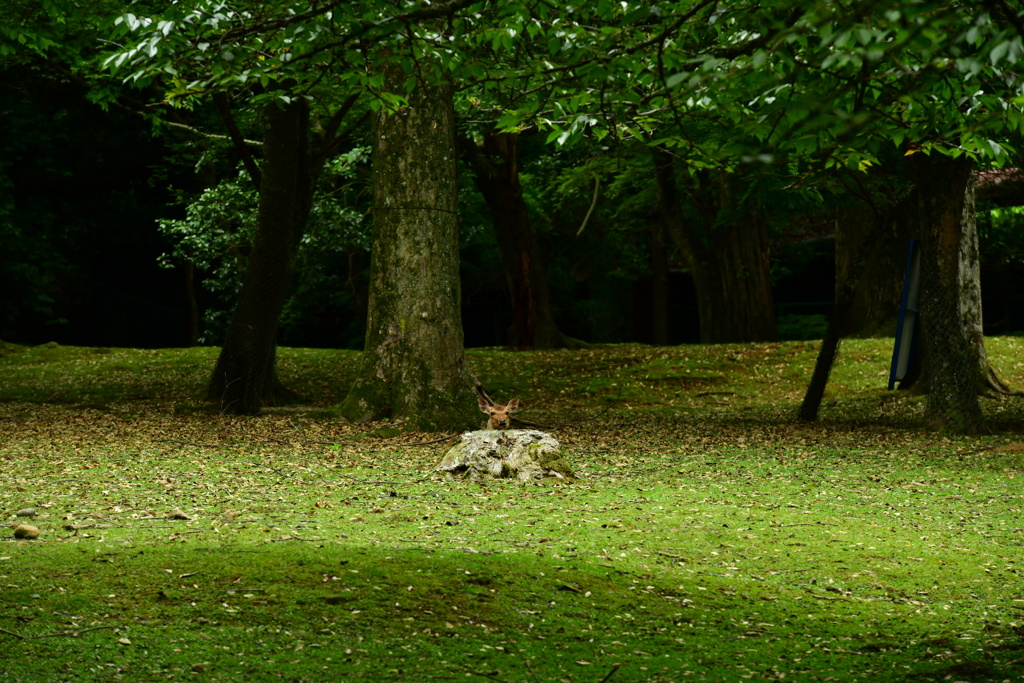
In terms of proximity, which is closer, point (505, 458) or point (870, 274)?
point (505, 458)

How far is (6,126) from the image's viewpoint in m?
22.3

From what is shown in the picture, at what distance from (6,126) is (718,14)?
21157 millimetres

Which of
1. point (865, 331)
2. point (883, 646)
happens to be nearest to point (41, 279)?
point (865, 331)

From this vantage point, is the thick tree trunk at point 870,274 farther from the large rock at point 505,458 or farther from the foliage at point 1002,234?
the large rock at point 505,458

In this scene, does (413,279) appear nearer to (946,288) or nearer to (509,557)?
(946,288)

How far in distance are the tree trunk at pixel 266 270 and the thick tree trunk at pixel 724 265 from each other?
28.1 ft

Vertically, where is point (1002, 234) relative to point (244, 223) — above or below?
below

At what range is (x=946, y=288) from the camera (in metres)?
11.8

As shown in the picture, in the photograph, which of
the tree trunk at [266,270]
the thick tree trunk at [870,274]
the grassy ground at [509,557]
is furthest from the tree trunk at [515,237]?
the grassy ground at [509,557]

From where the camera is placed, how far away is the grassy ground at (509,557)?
4582 millimetres

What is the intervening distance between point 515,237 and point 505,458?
12.6 m

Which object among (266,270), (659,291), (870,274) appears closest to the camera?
(266,270)

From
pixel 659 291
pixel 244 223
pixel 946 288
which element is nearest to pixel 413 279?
pixel 946 288

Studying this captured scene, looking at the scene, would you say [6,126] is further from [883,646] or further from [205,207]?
[883,646]
